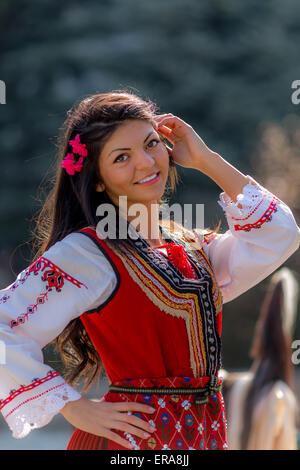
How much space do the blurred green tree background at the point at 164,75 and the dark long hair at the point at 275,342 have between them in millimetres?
3844

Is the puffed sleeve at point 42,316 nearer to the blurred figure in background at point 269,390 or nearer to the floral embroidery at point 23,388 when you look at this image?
the floral embroidery at point 23,388

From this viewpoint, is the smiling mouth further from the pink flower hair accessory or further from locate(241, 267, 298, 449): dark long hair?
locate(241, 267, 298, 449): dark long hair

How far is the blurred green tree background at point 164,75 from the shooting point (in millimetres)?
7441

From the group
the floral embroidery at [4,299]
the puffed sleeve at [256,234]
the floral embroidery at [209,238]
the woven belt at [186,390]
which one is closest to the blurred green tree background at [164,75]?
the floral embroidery at [209,238]

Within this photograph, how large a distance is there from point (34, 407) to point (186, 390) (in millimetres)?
380

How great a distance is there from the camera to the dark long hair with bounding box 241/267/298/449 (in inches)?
129

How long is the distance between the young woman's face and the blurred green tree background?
5249mm

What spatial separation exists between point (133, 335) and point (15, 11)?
7.12 meters

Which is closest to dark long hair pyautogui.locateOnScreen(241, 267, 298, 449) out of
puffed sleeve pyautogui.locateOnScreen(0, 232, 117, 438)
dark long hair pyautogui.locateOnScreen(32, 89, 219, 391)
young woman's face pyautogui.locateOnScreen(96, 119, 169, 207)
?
dark long hair pyautogui.locateOnScreen(32, 89, 219, 391)

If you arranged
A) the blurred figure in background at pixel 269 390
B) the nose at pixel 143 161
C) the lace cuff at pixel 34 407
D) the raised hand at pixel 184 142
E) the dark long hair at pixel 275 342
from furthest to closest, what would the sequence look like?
the dark long hair at pixel 275 342
the blurred figure in background at pixel 269 390
the raised hand at pixel 184 142
the nose at pixel 143 161
the lace cuff at pixel 34 407

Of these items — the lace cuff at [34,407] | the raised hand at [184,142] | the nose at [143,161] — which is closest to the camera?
the lace cuff at [34,407]

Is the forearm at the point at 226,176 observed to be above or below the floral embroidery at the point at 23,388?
above

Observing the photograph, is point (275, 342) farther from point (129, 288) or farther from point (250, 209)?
point (129, 288)

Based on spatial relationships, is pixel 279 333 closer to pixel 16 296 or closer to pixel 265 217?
pixel 265 217
